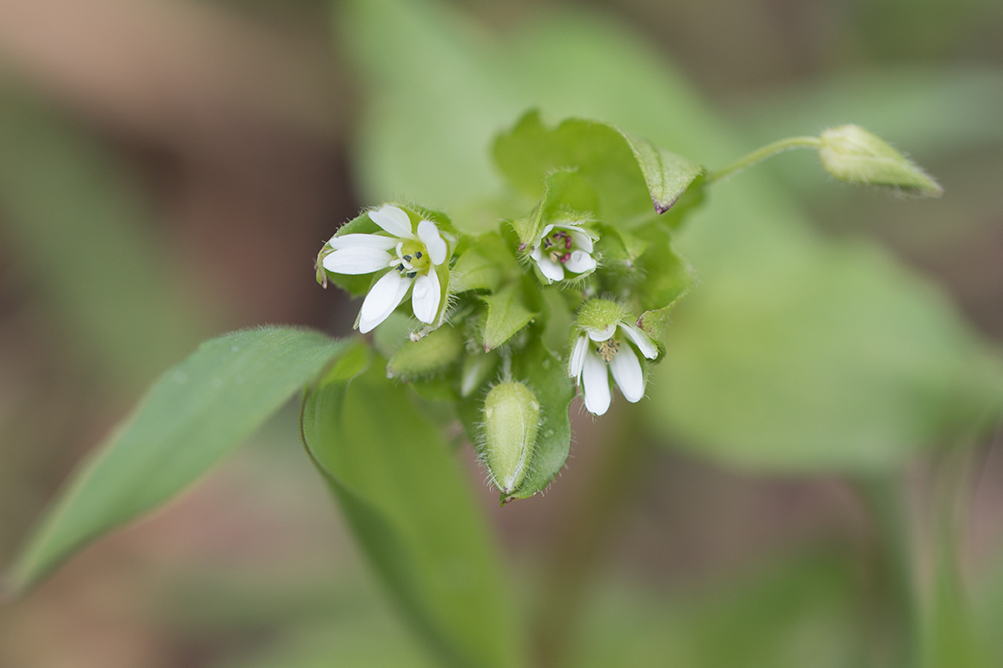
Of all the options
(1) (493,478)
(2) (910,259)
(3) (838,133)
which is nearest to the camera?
(1) (493,478)

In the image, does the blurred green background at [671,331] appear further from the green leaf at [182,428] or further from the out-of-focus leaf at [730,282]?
the green leaf at [182,428]

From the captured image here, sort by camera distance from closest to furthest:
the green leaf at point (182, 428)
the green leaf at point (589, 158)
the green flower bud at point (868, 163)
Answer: the green leaf at point (182, 428), the green flower bud at point (868, 163), the green leaf at point (589, 158)

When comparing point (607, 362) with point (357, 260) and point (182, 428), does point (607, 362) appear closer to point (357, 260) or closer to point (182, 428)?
point (357, 260)

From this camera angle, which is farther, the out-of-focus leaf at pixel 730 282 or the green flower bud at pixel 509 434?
the out-of-focus leaf at pixel 730 282

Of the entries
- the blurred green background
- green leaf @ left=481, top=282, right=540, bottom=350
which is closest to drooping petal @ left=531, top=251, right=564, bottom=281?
green leaf @ left=481, top=282, right=540, bottom=350

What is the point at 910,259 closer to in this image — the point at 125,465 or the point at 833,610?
the point at 833,610

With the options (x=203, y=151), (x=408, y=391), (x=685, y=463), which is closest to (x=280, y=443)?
(x=203, y=151)

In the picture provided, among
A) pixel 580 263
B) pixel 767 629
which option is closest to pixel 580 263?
pixel 580 263

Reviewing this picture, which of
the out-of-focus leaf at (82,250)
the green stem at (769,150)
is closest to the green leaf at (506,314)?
the green stem at (769,150)
